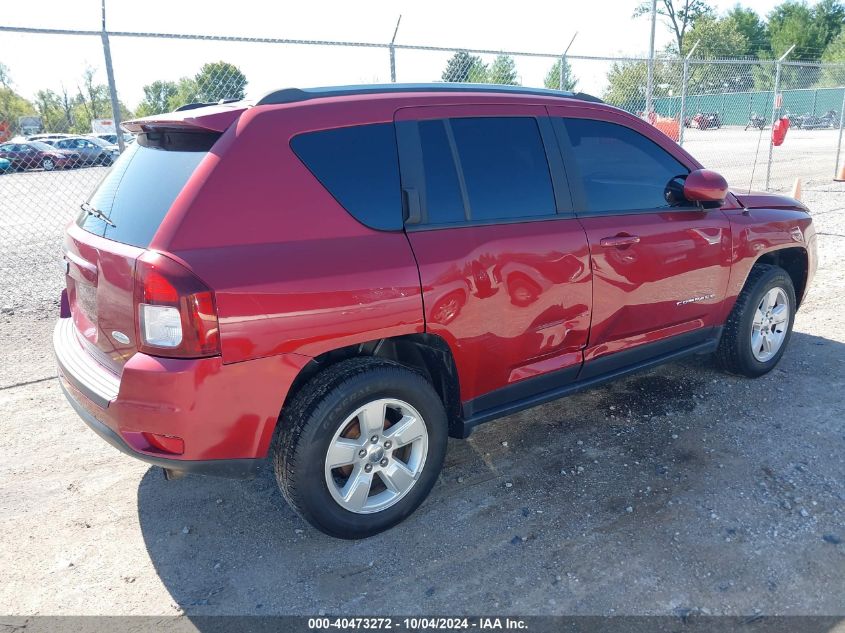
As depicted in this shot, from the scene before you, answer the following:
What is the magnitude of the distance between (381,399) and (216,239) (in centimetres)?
96

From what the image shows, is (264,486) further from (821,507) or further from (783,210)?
(783,210)

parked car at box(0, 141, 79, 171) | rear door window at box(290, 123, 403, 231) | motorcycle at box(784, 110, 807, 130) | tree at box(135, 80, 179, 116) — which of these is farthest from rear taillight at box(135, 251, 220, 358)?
motorcycle at box(784, 110, 807, 130)

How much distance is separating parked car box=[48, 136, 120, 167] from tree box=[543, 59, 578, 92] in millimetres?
5332

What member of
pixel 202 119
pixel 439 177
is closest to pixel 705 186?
pixel 439 177

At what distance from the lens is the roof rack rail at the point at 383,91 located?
278cm

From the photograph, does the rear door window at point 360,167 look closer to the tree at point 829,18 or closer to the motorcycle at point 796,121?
the motorcycle at point 796,121

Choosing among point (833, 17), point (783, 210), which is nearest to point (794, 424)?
point (783, 210)

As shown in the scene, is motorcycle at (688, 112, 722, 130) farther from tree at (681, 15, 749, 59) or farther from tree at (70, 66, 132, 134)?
tree at (681, 15, 749, 59)

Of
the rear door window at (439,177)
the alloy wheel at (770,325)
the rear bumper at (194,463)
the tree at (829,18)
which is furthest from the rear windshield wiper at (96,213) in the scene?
the tree at (829,18)

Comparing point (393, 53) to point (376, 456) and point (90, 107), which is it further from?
point (376, 456)

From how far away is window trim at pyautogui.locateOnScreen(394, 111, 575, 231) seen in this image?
2.92 metres

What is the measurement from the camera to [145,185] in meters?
2.76

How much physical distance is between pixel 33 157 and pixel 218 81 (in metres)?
2.92

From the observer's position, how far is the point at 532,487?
3.34 metres
